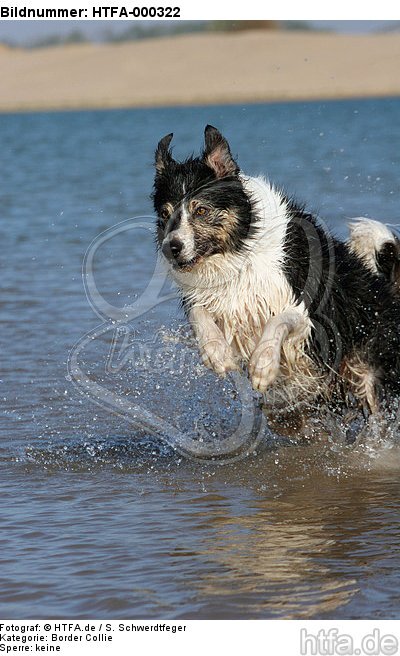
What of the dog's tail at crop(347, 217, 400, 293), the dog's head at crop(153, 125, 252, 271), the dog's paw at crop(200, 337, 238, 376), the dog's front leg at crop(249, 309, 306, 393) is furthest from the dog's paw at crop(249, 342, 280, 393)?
the dog's tail at crop(347, 217, 400, 293)

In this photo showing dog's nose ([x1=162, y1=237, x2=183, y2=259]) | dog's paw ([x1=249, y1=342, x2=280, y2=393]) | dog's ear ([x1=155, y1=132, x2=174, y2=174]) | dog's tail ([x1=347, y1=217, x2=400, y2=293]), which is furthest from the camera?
dog's tail ([x1=347, y1=217, x2=400, y2=293])

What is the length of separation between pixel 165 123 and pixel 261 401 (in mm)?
33231

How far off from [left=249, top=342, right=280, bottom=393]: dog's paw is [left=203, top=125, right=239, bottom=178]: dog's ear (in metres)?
0.97

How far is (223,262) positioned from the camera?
5.66 m

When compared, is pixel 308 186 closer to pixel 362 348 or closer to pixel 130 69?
pixel 362 348

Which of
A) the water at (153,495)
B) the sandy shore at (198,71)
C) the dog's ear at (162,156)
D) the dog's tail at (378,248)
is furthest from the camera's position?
the sandy shore at (198,71)

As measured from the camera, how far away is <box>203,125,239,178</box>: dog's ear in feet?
18.2

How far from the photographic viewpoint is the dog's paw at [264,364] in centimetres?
552

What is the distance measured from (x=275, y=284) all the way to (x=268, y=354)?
0.44m

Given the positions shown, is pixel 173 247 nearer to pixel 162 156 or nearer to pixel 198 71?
pixel 162 156

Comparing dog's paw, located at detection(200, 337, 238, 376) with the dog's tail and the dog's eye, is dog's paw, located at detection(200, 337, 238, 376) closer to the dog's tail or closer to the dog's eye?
the dog's eye

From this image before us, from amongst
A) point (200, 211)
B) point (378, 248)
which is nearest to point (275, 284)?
Result: point (200, 211)

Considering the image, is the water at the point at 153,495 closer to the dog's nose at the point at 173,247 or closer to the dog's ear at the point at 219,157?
the dog's nose at the point at 173,247

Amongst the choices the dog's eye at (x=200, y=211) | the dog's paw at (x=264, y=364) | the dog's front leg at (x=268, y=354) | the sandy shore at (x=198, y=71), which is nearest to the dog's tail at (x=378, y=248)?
the dog's front leg at (x=268, y=354)
